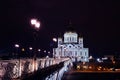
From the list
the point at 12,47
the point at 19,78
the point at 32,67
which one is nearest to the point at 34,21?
the point at 32,67

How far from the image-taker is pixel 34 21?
3409 cm

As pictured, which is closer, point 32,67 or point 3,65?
point 3,65

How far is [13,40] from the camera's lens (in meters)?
119

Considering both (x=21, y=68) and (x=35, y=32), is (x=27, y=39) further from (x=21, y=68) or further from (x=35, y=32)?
(x=21, y=68)

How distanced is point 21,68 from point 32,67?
547 cm

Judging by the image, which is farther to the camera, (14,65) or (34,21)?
(34,21)

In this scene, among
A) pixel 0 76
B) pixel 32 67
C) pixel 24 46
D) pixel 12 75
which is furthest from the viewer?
pixel 24 46

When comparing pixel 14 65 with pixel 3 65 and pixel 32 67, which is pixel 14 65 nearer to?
pixel 3 65

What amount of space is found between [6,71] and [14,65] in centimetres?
214

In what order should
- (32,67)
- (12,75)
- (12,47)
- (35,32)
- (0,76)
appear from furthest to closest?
(12,47), (35,32), (32,67), (12,75), (0,76)

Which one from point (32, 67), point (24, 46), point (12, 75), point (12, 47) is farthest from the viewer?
point (24, 46)

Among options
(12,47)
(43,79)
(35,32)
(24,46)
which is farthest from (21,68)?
(24,46)

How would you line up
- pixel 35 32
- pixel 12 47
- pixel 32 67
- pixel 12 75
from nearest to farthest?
pixel 12 75, pixel 32 67, pixel 35 32, pixel 12 47

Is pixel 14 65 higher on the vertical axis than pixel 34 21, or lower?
lower
